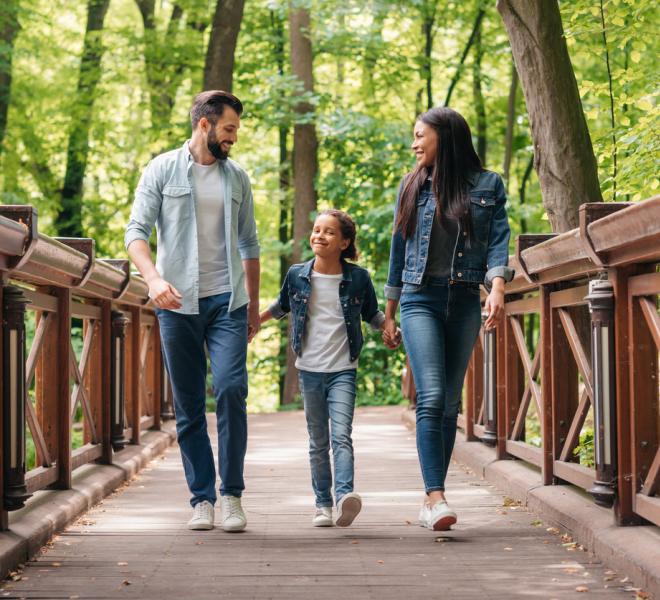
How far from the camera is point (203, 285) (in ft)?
16.3

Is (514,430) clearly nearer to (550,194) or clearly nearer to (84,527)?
(550,194)

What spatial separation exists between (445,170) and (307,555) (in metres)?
1.78

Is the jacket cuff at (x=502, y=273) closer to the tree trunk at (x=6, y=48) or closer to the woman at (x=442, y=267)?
the woman at (x=442, y=267)

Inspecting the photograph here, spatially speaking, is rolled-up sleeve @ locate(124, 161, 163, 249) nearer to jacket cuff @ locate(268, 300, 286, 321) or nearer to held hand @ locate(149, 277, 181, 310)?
held hand @ locate(149, 277, 181, 310)

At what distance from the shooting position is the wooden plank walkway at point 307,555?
367cm

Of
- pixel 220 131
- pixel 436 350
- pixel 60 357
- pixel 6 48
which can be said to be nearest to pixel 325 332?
pixel 436 350

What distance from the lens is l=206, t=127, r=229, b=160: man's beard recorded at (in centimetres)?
502

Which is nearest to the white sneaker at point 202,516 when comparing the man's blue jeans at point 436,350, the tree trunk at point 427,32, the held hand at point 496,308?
the man's blue jeans at point 436,350

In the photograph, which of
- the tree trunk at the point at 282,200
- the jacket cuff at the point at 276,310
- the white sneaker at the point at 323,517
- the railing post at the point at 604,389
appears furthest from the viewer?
the tree trunk at the point at 282,200

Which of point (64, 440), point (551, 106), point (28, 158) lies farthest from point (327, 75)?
point (64, 440)

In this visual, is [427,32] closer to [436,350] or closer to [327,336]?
[327,336]

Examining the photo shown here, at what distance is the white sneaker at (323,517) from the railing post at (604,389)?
135cm

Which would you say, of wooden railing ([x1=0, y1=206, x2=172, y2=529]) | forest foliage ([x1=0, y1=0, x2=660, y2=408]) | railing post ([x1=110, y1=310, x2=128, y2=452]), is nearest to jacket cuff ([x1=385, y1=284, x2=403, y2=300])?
wooden railing ([x1=0, y1=206, x2=172, y2=529])

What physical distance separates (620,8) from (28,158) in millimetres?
14512
